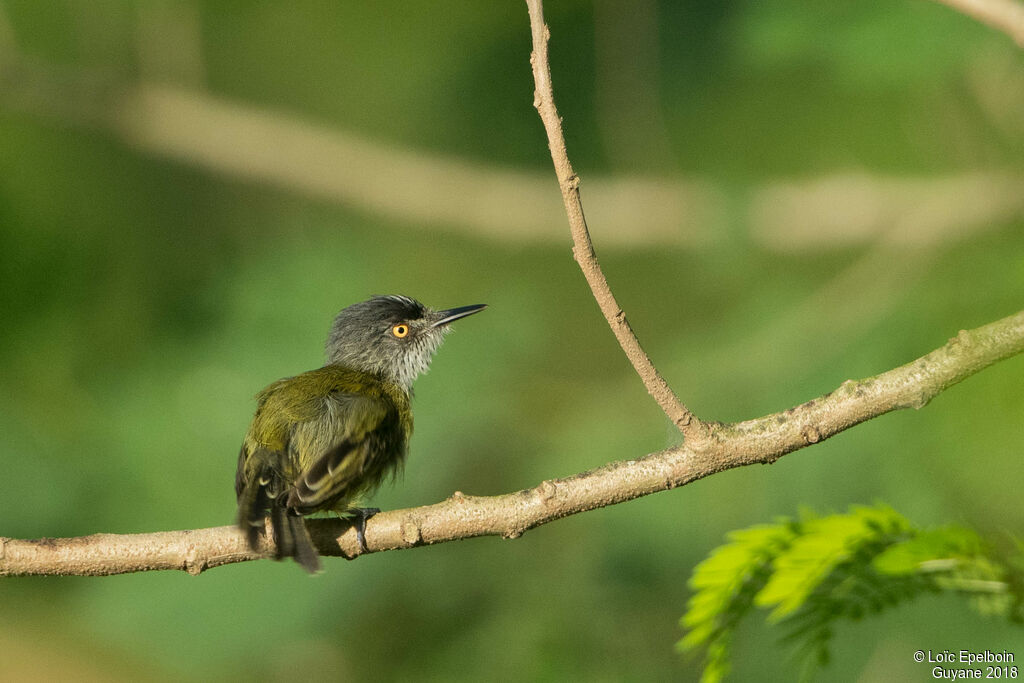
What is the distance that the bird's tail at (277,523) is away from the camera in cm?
291

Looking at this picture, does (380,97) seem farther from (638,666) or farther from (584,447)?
(638,666)

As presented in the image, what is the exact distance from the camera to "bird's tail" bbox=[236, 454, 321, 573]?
2910 mm

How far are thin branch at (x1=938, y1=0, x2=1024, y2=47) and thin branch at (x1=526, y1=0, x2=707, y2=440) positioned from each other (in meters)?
0.77

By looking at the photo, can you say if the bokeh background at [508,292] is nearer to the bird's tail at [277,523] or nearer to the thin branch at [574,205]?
the thin branch at [574,205]

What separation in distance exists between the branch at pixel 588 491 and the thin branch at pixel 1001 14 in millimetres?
494

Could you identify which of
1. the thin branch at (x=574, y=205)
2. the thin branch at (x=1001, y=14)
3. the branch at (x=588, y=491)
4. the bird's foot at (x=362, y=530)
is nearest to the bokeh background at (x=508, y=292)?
the branch at (x=588, y=491)

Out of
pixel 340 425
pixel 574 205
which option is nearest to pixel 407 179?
pixel 340 425

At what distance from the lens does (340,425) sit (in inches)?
150

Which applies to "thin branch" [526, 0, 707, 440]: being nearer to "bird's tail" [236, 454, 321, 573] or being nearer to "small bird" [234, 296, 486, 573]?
"small bird" [234, 296, 486, 573]

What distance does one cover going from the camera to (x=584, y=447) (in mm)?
4238

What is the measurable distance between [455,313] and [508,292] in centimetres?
54

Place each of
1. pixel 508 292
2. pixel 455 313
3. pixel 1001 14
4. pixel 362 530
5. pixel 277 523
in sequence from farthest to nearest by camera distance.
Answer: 1. pixel 508 292
2. pixel 455 313
3. pixel 277 523
4. pixel 362 530
5. pixel 1001 14

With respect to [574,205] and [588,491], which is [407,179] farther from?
[574,205]

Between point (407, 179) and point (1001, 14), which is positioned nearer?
point (1001, 14)
